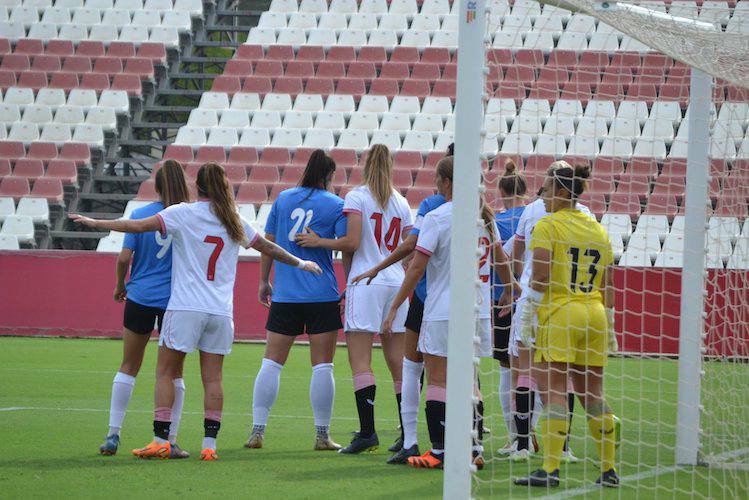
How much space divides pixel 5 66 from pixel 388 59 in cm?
855

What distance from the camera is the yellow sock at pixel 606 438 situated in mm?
5883

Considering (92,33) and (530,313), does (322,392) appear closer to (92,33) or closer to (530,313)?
(530,313)

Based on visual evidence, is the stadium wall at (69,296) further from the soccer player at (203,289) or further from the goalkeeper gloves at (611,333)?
the goalkeeper gloves at (611,333)

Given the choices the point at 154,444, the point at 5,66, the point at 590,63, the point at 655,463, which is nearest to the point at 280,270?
the point at 154,444

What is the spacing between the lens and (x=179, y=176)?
281 inches

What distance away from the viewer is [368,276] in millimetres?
6918

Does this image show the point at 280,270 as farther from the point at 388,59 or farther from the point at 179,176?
the point at 388,59

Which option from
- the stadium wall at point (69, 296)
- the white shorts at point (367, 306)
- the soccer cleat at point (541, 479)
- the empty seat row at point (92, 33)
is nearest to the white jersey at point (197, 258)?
the white shorts at point (367, 306)

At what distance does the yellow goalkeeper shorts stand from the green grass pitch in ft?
2.12

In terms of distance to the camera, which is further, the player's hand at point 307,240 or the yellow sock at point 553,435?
the player's hand at point 307,240

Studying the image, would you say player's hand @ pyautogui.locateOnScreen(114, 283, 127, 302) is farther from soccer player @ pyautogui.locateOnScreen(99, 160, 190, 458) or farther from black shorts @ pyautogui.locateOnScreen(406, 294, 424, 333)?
black shorts @ pyautogui.locateOnScreen(406, 294, 424, 333)

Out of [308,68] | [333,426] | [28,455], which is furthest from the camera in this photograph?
→ [308,68]

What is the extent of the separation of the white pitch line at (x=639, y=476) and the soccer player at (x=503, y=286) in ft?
3.17

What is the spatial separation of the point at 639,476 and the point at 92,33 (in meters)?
20.6
